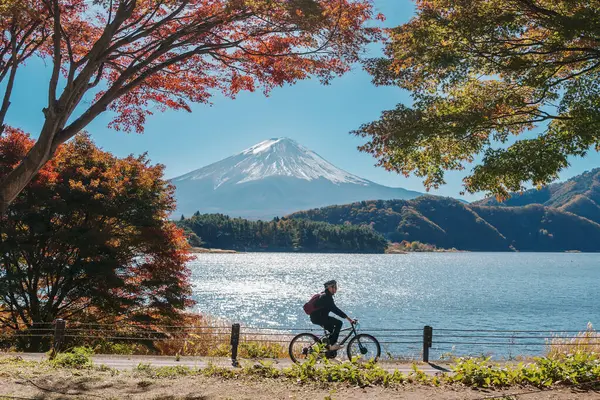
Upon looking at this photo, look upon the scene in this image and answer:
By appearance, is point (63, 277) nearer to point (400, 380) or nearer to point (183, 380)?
point (183, 380)

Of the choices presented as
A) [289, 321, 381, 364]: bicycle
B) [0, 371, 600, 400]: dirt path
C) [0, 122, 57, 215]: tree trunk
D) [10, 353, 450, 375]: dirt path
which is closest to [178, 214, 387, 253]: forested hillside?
[10, 353, 450, 375]: dirt path

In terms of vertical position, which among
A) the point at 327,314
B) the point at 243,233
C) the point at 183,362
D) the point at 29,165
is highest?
the point at 243,233

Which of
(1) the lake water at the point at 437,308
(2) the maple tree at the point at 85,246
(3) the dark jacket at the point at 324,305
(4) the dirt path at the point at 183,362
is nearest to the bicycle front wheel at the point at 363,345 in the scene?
(4) the dirt path at the point at 183,362

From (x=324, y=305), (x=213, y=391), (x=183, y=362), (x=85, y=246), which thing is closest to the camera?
(x=213, y=391)

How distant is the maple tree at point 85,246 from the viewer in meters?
16.2

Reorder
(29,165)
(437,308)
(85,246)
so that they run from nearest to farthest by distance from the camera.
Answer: (29,165) → (85,246) → (437,308)

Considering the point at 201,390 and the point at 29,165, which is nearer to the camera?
the point at 29,165

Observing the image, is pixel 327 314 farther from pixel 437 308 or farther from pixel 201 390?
pixel 437 308

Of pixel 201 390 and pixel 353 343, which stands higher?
pixel 353 343

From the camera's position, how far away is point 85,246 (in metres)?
16.1

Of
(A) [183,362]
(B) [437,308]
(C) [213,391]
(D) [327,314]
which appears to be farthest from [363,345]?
(B) [437,308]

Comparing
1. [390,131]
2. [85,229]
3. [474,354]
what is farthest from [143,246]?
[474,354]

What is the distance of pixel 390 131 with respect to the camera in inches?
406

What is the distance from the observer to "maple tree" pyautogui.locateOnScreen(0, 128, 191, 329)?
53.1 ft
